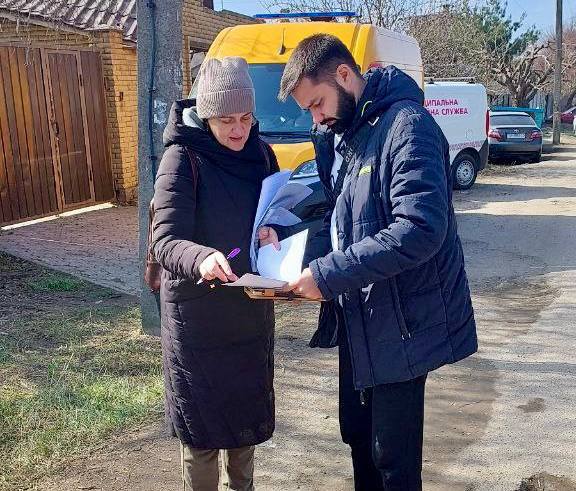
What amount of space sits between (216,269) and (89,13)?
10.2 metres

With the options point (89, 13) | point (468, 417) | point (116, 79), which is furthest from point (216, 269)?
point (89, 13)

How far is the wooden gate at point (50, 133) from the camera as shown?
8969 mm

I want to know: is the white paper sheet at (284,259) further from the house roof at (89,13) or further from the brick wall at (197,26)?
the brick wall at (197,26)

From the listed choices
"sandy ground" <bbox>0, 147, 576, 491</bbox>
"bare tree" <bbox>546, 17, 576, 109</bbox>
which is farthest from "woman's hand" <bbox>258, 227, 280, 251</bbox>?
"bare tree" <bbox>546, 17, 576, 109</bbox>

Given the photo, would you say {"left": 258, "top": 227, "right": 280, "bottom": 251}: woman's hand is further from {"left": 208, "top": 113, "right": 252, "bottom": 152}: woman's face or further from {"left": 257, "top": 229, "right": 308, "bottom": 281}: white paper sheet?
{"left": 208, "top": 113, "right": 252, "bottom": 152}: woman's face

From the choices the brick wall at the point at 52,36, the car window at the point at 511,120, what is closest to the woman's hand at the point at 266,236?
the brick wall at the point at 52,36

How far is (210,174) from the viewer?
7.78 ft

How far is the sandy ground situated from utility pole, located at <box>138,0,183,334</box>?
5.63 ft

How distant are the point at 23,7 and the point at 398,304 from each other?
9.59 meters

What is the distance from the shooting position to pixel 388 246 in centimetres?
204

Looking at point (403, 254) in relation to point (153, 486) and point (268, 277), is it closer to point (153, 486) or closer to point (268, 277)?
point (268, 277)

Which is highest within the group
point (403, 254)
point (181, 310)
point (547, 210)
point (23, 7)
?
point (23, 7)

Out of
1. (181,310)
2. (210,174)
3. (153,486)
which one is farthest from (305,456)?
(210,174)

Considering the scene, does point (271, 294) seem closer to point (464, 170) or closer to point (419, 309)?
point (419, 309)
